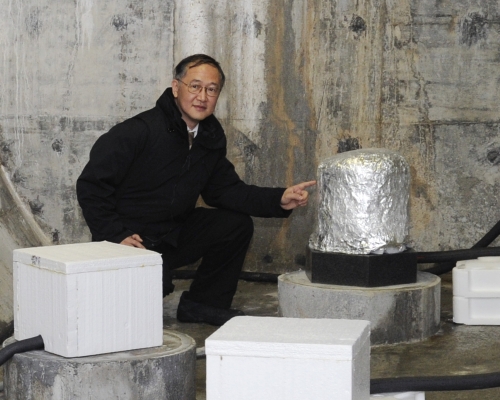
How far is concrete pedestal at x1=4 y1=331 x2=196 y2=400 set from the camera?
3.10 meters

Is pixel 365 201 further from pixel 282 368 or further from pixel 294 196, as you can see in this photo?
pixel 282 368

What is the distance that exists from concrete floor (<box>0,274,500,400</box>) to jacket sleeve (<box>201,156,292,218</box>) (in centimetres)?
55

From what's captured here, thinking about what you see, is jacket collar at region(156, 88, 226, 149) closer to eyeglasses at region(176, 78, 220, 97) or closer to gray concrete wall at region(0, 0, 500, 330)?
eyeglasses at region(176, 78, 220, 97)

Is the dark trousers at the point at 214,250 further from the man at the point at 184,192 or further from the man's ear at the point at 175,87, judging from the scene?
the man's ear at the point at 175,87

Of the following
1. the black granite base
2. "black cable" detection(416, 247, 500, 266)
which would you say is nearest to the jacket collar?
the black granite base

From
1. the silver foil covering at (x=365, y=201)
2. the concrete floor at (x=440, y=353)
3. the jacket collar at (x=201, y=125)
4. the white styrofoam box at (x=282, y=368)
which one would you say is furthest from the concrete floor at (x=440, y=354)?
the white styrofoam box at (x=282, y=368)

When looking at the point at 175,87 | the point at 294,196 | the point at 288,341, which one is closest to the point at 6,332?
the point at 175,87

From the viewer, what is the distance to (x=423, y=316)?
4340mm

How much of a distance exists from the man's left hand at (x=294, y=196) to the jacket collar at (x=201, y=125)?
427 mm

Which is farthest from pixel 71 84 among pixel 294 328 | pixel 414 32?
pixel 294 328

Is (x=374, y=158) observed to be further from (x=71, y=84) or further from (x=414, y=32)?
(x=71, y=84)

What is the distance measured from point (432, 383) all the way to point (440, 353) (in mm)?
1018

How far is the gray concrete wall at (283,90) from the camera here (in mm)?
5812

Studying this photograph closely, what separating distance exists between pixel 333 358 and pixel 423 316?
2.11m
